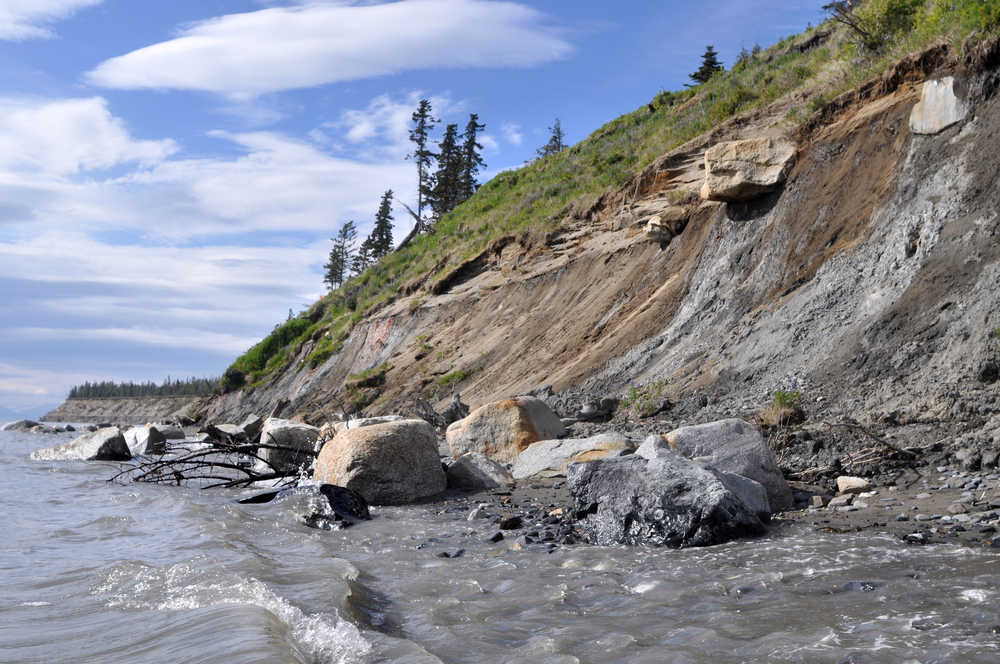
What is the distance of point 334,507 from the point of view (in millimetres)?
7566

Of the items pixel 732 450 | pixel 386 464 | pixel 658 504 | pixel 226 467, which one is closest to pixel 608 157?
pixel 226 467

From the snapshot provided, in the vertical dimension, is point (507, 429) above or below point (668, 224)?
below

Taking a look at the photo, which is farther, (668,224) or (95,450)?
(668,224)

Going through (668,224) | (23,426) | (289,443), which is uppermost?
(668,224)

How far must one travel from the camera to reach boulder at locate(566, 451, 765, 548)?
5422 millimetres

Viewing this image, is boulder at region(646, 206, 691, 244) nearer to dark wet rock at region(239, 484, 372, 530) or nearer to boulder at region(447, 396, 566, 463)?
boulder at region(447, 396, 566, 463)

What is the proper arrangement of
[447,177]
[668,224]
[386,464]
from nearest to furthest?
1. [386,464]
2. [668,224]
3. [447,177]

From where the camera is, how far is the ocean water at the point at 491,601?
3.41 meters

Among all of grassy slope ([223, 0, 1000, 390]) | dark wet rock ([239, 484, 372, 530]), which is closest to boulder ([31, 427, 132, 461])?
dark wet rock ([239, 484, 372, 530])

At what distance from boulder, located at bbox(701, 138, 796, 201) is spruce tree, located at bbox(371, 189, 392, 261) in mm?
49048

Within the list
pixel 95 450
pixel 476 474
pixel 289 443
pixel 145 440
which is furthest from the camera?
pixel 145 440

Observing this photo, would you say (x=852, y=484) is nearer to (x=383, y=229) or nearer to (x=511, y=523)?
(x=511, y=523)

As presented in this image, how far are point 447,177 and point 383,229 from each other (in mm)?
8573

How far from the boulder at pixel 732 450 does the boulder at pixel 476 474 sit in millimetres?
2807
